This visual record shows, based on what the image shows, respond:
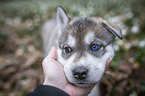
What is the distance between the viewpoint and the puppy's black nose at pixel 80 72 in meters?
1.94

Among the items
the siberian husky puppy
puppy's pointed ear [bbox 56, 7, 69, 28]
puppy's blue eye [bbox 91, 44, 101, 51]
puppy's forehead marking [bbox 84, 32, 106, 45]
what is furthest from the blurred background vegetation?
puppy's pointed ear [bbox 56, 7, 69, 28]

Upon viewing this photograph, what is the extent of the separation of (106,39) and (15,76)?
139 inches

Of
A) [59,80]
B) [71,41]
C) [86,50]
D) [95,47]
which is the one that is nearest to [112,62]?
[95,47]

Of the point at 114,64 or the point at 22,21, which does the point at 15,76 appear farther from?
the point at 22,21

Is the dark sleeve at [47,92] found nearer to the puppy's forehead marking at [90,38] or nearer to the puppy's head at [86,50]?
the puppy's head at [86,50]

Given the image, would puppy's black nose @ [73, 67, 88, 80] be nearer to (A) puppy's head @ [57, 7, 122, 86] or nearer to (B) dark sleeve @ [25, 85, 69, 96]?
(A) puppy's head @ [57, 7, 122, 86]

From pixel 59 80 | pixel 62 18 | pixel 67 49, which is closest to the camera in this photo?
pixel 59 80

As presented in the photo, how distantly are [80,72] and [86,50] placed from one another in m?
0.48

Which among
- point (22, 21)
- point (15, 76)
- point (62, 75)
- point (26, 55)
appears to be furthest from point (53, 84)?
point (22, 21)

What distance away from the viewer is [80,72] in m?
1.94

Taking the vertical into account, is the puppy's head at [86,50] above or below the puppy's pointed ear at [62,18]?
below

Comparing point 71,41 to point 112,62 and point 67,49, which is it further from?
point 112,62

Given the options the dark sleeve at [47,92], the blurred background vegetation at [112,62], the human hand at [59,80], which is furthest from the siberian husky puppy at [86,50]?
the blurred background vegetation at [112,62]

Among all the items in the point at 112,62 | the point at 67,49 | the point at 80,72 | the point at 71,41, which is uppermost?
the point at 71,41
